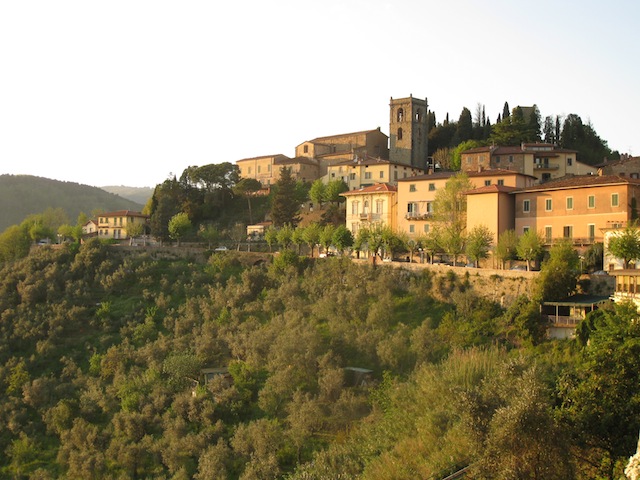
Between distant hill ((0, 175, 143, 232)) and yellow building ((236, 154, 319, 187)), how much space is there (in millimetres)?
53223

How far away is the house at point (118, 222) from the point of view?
224 ft

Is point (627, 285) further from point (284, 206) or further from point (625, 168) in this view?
point (284, 206)

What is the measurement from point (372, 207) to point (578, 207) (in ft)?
56.2

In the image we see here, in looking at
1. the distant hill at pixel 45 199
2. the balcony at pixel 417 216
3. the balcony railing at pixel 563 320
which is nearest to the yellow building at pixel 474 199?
the balcony at pixel 417 216

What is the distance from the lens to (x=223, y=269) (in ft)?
172

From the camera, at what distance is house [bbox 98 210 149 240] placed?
68.2m

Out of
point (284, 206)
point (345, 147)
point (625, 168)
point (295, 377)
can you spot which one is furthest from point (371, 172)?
point (295, 377)

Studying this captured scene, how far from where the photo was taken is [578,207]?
137 feet

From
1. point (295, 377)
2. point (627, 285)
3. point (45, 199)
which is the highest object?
point (45, 199)

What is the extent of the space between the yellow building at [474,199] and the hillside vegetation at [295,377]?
610 cm

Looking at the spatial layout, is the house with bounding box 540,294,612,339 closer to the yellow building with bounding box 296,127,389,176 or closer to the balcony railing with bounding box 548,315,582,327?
the balcony railing with bounding box 548,315,582,327

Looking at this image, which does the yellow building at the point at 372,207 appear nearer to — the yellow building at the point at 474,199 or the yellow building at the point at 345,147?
the yellow building at the point at 474,199

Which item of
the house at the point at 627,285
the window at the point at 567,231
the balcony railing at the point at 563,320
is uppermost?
the window at the point at 567,231

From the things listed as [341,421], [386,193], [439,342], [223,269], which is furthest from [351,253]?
[341,421]
